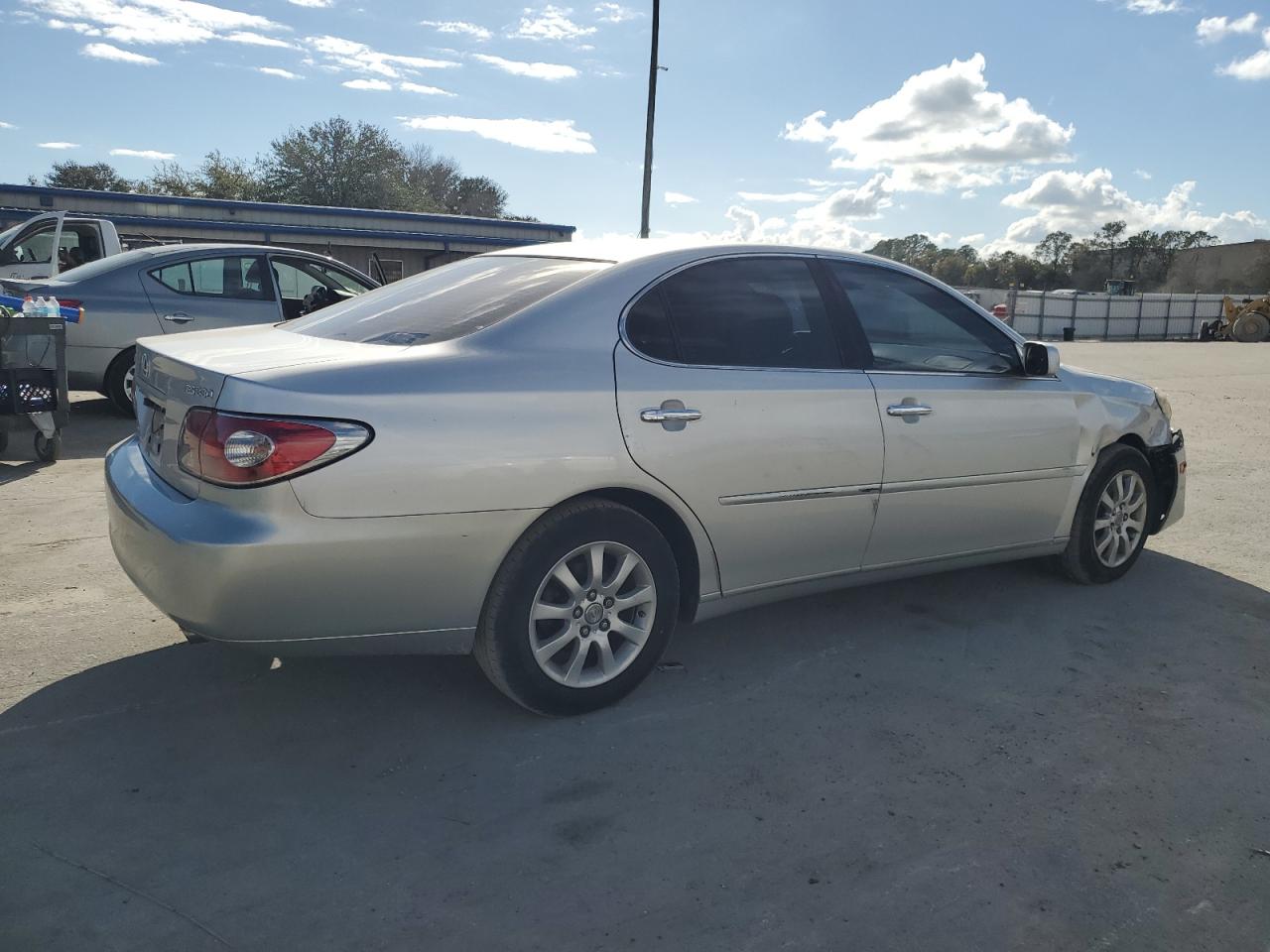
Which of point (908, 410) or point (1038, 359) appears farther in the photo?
point (1038, 359)

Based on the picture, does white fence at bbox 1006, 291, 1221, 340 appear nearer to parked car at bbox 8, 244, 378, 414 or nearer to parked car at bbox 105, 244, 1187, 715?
parked car at bbox 8, 244, 378, 414

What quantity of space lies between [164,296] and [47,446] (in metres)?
2.10

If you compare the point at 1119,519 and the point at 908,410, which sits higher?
the point at 908,410

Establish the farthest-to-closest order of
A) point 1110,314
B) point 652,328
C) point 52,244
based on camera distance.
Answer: point 1110,314 < point 52,244 < point 652,328

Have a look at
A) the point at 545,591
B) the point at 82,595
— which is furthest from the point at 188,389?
the point at 82,595

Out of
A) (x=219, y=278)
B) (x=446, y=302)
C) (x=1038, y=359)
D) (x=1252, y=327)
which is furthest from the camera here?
(x=1252, y=327)

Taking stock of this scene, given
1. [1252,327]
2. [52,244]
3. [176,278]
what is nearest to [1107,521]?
[176,278]

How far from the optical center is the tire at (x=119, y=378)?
8.86m

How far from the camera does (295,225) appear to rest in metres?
32.0

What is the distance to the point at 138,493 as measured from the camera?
3.19m

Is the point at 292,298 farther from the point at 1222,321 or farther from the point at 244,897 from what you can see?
the point at 1222,321

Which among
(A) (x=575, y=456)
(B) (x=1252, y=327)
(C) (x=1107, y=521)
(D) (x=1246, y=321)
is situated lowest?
(C) (x=1107, y=521)

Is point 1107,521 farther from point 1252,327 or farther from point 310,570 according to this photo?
point 1252,327

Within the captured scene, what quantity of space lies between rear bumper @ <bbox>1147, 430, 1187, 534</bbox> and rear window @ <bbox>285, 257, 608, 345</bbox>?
333cm
